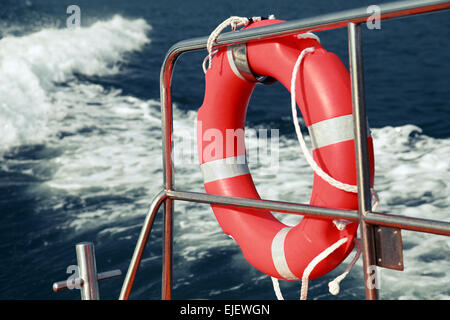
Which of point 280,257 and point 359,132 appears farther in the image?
point 280,257

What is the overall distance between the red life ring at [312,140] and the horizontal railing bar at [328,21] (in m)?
0.15

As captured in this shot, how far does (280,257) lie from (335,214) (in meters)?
0.45

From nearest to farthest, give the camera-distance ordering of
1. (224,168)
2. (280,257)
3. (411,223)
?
(411,223), (280,257), (224,168)

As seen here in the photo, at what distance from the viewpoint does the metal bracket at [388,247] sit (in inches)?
41.0

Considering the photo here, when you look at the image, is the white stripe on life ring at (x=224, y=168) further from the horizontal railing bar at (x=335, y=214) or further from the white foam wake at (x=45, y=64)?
the white foam wake at (x=45, y=64)

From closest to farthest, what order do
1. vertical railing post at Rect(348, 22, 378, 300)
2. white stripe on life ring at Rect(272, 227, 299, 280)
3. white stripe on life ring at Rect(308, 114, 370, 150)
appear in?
1. vertical railing post at Rect(348, 22, 378, 300)
2. white stripe on life ring at Rect(308, 114, 370, 150)
3. white stripe on life ring at Rect(272, 227, 299, 280)

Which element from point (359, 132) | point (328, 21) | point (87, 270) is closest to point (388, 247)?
point (359, 132)

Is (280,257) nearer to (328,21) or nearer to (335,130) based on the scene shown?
(335,130)

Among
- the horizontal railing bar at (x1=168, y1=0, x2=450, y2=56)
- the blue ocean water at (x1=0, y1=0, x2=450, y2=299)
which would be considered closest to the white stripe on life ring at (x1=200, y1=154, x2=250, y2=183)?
the horizontal railing bar at (x1=168, y1=0, x2=450, y2=56)

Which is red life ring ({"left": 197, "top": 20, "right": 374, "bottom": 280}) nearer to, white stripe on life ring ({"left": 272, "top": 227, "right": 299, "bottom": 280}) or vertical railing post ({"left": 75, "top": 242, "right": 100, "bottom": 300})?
white stripe on life ring ({"left": 272, "top": 227, "right": 299, "bottom": 280})

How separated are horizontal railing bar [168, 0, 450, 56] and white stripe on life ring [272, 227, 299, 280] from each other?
1.73 feet

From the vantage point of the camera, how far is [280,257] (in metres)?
1.51

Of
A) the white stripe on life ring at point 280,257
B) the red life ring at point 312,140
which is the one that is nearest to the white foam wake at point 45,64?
the red life ring at point 312,140

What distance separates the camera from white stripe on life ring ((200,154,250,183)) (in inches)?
65.4
